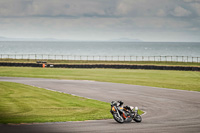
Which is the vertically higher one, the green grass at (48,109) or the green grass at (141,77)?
the green grass at (141,77)

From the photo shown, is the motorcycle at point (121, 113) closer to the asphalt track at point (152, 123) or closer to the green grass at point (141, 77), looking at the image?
the asphalt track at point (152, 123)

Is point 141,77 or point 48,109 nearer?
point 48,109

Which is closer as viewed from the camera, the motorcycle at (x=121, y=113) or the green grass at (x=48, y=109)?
the motorcycle at (x=121, y=113)

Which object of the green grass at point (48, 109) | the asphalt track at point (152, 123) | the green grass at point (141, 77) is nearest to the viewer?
the asphalt track at point (152, 123)

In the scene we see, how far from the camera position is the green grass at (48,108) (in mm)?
20641

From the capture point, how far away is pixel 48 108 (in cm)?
2488

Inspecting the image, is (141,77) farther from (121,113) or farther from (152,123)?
(121,113)

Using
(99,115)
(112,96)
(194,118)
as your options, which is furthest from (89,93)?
(194,118)

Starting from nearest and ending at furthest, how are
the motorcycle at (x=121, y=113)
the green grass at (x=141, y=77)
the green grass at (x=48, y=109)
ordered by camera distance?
the motorcycle at (x=121, y=113) → the green grass at (x=48, y=109) → the green grass at (x=141, y=77)

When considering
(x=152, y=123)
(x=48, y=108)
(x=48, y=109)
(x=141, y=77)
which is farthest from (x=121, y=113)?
(x=141, y=77)

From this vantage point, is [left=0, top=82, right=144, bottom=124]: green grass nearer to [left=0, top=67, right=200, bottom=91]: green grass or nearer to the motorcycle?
the motorcycle

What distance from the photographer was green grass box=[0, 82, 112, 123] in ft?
67.7

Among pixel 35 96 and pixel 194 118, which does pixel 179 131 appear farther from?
pixel 35 96

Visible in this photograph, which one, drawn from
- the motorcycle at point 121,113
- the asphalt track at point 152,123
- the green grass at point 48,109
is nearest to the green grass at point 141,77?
the asphalt track at point 152,123
